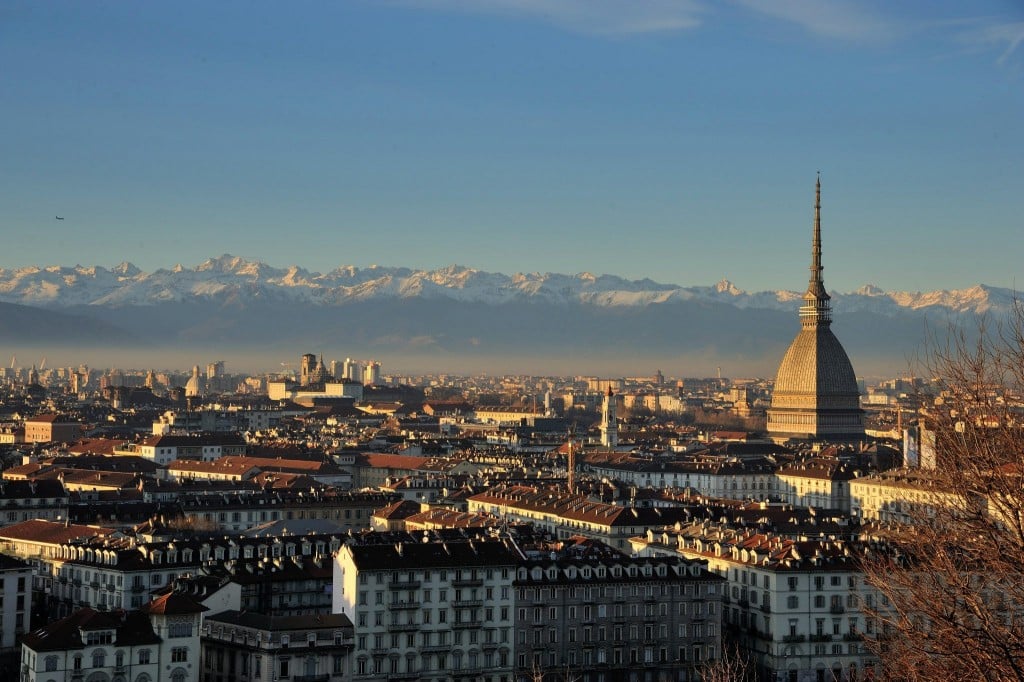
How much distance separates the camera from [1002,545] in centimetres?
1892

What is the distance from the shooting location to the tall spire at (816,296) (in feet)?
521

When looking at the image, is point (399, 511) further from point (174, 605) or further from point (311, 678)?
point (311, 678)

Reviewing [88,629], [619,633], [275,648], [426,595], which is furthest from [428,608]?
[88,629]

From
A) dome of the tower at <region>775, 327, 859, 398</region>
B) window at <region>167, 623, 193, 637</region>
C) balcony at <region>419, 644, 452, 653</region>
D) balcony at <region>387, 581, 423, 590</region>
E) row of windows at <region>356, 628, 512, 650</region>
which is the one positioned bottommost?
balcony at <region>419, 644, 452, 653</region>

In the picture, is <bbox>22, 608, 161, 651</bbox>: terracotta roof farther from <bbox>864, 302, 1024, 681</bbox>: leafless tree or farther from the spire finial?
the spire finial

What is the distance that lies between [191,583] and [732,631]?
1457cm

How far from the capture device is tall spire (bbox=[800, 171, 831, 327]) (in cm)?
15875

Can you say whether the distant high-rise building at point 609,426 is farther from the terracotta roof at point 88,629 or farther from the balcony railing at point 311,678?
the terracotta roof at point 88,629

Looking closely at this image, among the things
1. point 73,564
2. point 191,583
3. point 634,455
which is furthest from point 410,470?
point 191,583

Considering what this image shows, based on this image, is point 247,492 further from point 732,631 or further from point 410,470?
point 732,631

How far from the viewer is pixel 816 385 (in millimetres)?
154500

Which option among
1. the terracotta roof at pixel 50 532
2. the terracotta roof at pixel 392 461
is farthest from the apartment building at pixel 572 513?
the terracotta roof at pixel 392 461

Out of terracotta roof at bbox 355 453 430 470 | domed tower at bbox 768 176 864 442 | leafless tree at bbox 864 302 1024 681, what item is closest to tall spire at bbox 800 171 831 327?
domed tower at bbox 768 176 864 442

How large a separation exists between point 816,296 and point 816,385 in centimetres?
868
